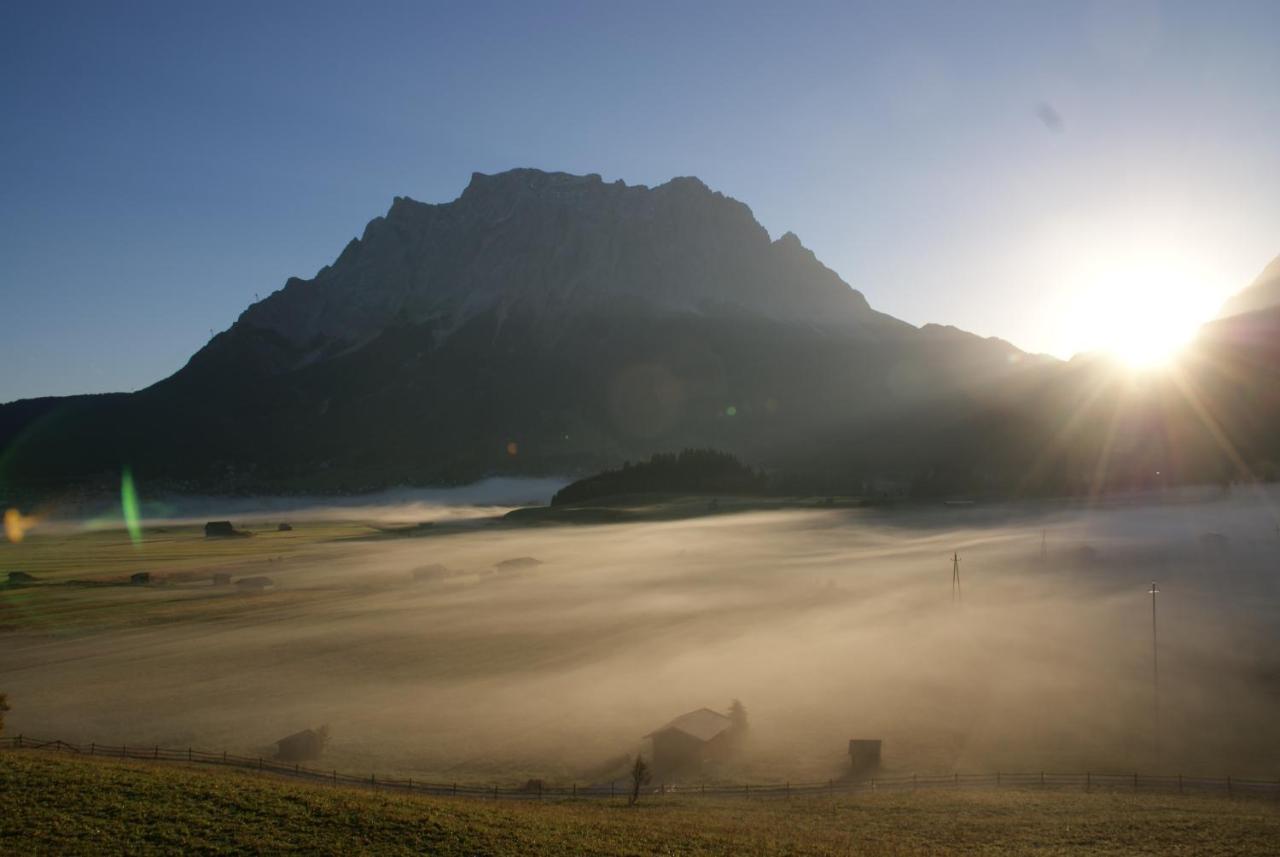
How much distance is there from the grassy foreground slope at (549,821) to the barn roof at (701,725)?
7.02 meters

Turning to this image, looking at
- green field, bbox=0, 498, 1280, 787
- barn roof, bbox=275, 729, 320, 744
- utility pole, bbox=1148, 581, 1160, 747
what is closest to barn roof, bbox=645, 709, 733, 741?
green field, bbox=0, 498, 1280, 787

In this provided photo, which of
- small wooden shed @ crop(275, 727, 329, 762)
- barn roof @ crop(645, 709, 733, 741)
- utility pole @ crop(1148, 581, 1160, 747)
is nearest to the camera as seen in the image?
small wooden shed @ crop(275, 727, 329, 762)

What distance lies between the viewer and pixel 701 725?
46344mm

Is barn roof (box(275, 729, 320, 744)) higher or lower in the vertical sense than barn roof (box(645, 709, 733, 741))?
higher

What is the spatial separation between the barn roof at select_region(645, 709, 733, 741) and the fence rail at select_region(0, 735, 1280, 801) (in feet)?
11.7

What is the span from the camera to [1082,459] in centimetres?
19500

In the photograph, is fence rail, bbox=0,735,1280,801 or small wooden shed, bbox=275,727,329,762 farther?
small wooden shed, bbox=275,727,329,762

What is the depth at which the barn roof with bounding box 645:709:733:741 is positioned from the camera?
149 ft

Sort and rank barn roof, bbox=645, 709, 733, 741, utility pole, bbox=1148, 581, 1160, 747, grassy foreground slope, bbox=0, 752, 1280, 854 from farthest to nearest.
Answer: utility pole, bbox=1148, 581, 1160, 747, barn roof, bbox=645, 709, 733, 741, grassy foreground slope, bbox=0, 752, 1280, 854

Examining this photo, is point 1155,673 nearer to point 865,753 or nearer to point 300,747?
point 865,753

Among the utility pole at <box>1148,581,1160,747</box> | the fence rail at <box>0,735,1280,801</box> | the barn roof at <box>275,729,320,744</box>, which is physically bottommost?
the utility pole at <box>1148,581,1160,747</box>

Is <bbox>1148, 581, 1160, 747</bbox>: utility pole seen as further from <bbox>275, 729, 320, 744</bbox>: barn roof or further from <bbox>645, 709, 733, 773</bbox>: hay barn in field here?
<bbox>275, 729, 320, 744</bbox>: barn roof

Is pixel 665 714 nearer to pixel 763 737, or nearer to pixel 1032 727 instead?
pixel 763 737

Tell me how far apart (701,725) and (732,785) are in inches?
189
